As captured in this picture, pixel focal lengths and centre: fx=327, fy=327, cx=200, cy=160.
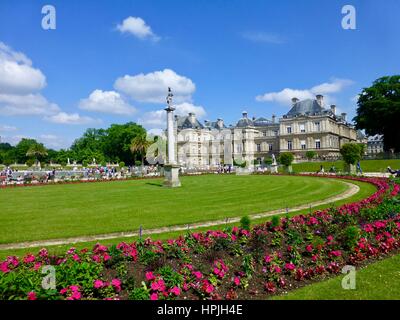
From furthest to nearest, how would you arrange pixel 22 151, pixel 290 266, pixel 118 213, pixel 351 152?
pixel 22 151 < pixel 351 152 < pixel 118 213 < pixel 290 266

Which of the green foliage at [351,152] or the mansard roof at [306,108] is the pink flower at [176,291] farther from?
the mansard roof at [306,108]

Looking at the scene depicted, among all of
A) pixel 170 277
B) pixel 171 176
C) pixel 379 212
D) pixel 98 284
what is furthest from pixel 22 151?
pixel 170 277

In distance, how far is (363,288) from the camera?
600cm

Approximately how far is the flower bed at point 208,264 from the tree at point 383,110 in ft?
197

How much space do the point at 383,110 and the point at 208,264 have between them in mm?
64597

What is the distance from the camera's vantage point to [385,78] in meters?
66.5

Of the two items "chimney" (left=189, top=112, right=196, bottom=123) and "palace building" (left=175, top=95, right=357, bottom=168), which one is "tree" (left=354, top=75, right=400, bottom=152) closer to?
"palace building" (left=175, top=95, right=357, bottom=168)

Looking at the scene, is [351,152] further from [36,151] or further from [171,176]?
[36,151]

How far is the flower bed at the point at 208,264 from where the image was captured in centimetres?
561

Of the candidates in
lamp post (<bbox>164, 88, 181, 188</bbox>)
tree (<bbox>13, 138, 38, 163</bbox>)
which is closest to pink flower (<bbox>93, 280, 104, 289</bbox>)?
lamp post (<bbox>164, 88, 181, 188</bbox>)

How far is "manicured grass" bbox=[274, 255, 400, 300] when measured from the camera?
568 centimetres

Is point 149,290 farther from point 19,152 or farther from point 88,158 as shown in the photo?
point 19,152

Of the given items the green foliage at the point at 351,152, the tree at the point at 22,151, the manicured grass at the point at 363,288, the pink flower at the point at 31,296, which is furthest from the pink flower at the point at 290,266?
the tree at the point at 22,151
